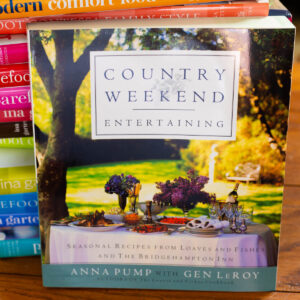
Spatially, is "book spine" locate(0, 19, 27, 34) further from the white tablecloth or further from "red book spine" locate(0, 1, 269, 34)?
the white tablecloth

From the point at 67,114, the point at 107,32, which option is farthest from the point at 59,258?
the point at 107,32

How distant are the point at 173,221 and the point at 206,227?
0.05 m

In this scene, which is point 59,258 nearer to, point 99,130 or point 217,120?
point 99,130

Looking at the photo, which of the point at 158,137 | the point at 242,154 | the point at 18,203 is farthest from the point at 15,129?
the point at 242,154

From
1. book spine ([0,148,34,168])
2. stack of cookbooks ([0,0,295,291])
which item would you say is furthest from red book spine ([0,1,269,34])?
book spine ([0,148,34,168])

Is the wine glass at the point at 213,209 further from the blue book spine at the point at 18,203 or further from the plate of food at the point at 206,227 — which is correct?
the blue book spine at the point at 18,203

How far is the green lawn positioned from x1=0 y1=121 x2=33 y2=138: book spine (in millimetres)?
115

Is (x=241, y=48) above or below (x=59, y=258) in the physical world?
above

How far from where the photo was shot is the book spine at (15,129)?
0.69 m

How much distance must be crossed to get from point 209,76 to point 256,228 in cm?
24

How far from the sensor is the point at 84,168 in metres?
0.63

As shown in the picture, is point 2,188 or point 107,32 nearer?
point 107,32

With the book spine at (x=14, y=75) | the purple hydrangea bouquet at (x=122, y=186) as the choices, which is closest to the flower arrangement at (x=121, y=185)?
the purple hydrangea bouquet at (x=122, y=186)

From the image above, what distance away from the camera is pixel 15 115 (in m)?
0.68
